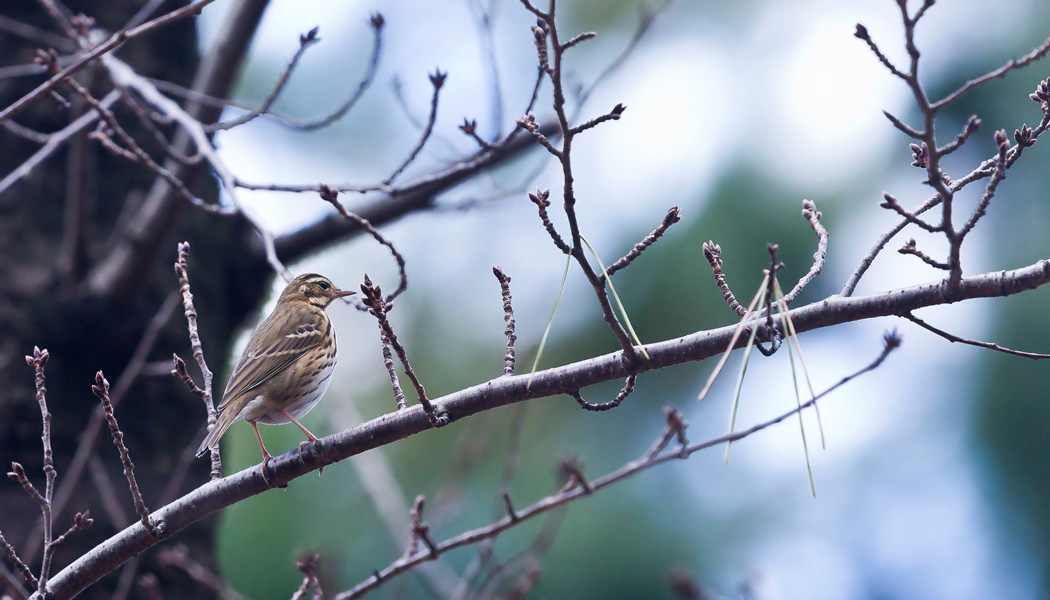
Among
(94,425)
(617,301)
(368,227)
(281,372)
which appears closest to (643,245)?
(617,301)

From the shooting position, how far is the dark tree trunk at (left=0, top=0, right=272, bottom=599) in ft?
13.7

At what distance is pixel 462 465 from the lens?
15.3 ft

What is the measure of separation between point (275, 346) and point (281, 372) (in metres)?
0.17

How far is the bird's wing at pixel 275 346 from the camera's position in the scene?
3861 millimetres

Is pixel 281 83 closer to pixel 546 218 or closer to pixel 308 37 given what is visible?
pixel 308 37

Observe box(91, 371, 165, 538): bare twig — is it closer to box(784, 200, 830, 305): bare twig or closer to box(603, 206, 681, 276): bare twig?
box(603, 206, 681, 276): bare twig

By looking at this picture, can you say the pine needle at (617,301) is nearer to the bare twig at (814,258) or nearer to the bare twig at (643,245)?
the bare twig at (643,245)

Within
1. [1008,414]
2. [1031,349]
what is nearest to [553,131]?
[1031,349]

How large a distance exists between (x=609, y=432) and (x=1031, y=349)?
118 inches

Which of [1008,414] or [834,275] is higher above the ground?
[834,275]

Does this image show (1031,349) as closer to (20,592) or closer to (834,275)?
(834,275)

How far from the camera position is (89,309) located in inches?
175

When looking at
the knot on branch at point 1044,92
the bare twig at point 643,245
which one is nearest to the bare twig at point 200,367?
the bare twig at point 643,245

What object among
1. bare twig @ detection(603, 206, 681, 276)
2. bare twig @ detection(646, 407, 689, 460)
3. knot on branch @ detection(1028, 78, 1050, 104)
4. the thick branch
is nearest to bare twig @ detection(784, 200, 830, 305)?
the thick branch
